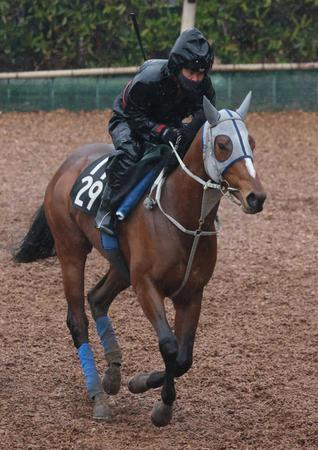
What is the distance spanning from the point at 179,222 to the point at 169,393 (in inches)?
37.5

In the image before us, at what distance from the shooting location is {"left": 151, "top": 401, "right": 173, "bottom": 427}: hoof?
609 cm

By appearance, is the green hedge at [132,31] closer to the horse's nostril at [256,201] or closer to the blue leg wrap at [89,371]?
the blue leg wrap at [89,371]

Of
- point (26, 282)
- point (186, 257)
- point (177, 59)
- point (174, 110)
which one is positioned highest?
point (177, 59)

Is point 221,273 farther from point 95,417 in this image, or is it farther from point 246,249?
point 95,417

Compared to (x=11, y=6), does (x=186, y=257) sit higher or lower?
higher

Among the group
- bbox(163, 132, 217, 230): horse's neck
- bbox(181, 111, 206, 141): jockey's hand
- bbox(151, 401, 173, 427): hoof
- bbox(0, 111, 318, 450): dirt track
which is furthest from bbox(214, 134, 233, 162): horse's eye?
bbox(0, 111, 318, 450): dirt track

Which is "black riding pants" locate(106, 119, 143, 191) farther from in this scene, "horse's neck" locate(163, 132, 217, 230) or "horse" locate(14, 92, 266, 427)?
"horse's neck" locate(163, 132, 217, 230)

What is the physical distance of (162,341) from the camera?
5941 mm

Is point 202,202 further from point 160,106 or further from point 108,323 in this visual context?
point 108,323

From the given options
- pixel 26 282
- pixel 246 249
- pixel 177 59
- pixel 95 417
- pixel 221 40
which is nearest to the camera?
pixel 177 59

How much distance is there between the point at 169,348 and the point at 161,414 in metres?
0.44

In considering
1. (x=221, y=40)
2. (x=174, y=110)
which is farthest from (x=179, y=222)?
(x=221, y=40)

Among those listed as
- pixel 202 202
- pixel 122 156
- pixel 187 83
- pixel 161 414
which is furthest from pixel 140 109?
pixel 161 414

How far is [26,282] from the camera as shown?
920 cm
